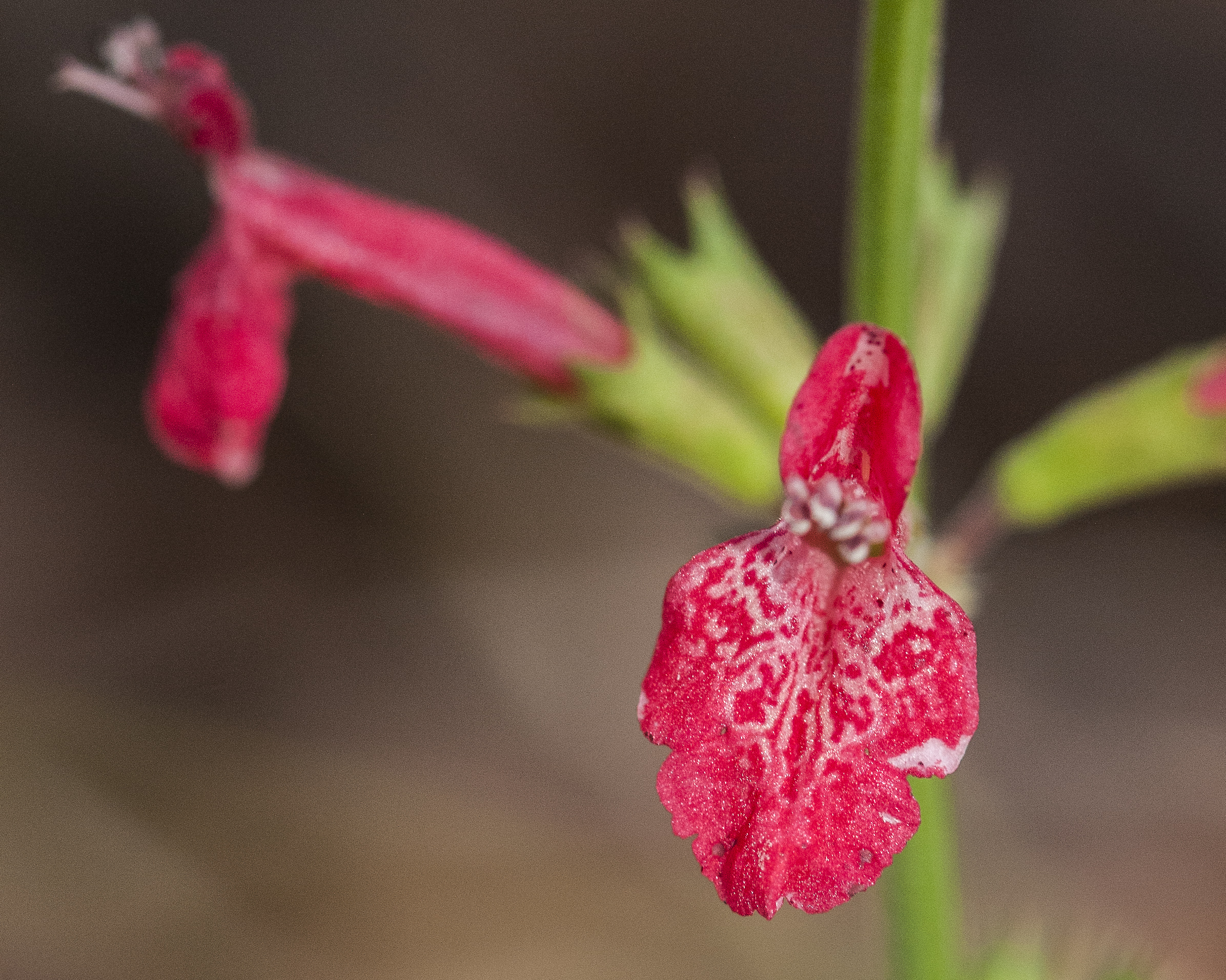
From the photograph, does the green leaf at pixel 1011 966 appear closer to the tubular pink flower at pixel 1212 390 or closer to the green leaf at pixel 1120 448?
the green leaf at pixel 1120 448

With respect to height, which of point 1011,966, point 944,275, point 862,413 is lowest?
point 1011,966

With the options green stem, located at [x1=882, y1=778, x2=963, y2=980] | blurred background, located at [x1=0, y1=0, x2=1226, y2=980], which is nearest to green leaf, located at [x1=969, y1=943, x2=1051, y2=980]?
green stem, located at [x1=882, y1=778, x2=963, y2=980]

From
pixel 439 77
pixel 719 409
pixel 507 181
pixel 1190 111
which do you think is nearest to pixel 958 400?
pixel 1190 111

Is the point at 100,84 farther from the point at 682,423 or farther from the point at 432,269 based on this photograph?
the point at 682,423

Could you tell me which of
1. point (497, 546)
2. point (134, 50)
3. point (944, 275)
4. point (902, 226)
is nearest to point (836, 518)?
point (902, 226)

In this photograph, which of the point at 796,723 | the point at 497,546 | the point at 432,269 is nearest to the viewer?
the point at 796,723

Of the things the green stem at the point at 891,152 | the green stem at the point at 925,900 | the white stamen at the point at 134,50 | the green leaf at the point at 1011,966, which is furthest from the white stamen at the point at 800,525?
the white stamen at the point at 134,50

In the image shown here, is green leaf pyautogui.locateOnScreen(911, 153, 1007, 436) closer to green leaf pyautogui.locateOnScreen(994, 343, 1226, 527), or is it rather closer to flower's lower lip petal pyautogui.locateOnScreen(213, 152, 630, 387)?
green leaf pyautogui.locateOnScreen(994, 343, 1226, 527)

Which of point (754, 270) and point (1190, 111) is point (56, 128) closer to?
point (754, 270)
